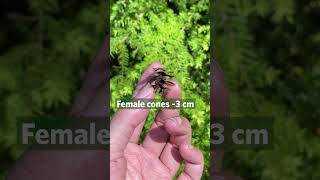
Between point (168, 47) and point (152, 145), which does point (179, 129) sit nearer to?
point (152, 145)

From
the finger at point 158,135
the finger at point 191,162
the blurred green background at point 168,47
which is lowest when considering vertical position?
the finger at point 191,162

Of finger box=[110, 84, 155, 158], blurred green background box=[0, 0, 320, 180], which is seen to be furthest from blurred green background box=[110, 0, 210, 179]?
finger box=[110, 84, 155, 158]

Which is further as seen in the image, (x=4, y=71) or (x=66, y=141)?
(x=4, y=71)

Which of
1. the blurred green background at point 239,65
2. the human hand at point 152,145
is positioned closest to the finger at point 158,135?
the human hand at point 152,145

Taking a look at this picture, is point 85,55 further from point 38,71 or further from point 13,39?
point 13,39

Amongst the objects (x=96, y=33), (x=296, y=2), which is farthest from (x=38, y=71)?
(x=296, y=2)

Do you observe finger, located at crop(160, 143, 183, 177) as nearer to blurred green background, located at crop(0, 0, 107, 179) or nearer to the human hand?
the human hand

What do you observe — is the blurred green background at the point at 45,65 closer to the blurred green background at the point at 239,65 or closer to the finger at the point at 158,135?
the blurred green background at the point at 239,65
